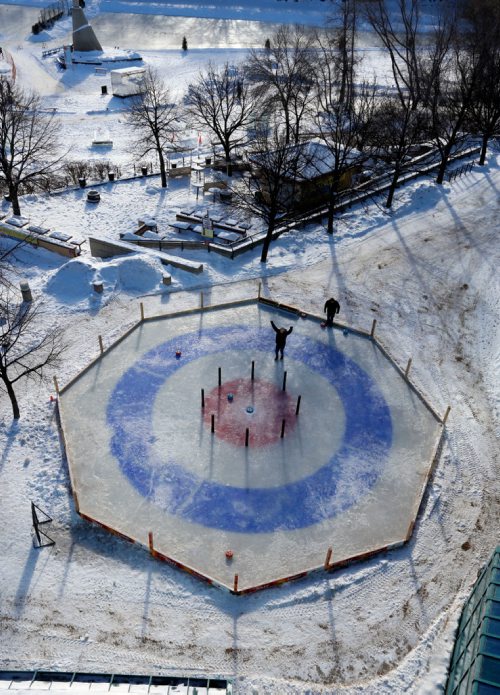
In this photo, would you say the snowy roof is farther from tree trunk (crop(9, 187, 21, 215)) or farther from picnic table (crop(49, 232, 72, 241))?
tree trunk (crop(9, 187, 21, 215))

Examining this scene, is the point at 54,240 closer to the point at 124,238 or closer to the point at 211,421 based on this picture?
the point at 124,238

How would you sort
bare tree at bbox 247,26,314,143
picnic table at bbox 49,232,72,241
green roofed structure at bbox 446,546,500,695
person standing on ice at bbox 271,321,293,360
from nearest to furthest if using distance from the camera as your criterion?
green roofed structure at bbox 446,546,500,695 < person standing on ice at bbox 271,321,293,360 < picnic table at bbox 49,232,72,241 < bare tree at bbox 247,26,314,143

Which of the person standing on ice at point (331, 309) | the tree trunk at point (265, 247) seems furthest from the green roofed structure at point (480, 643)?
the tree trunk at point (265, 247)

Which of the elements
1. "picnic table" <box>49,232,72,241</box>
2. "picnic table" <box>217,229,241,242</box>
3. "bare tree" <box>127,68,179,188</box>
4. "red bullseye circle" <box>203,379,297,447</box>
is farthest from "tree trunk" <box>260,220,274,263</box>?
"bare tree" <box>127,68,179,188</box>

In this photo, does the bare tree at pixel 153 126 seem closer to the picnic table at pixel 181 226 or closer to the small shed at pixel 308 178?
the picnic table at pixel 181 226

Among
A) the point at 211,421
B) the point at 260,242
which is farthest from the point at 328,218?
the point at 211,421

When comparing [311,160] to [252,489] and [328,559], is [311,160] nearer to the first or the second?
[252,489]
